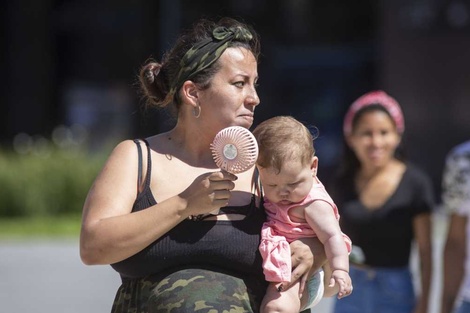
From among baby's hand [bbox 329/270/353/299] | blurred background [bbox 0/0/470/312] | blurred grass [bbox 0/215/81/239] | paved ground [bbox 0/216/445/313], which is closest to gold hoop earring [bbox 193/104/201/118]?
baby's hand [bbox 329/270/353/299]

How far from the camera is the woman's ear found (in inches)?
121

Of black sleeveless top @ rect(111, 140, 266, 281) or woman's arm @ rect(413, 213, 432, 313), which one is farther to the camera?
woman's arm @ rect(413, 213, 432, 313)

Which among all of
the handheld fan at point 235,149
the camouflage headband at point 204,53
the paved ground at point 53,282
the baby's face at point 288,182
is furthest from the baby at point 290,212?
the paved ground at point 53,282

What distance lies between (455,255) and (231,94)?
6.59ft

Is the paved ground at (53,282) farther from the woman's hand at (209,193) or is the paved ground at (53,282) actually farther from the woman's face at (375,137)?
the woman's hand at (209,193)

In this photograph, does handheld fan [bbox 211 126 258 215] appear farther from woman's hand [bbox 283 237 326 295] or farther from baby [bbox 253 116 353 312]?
woman's hand [bbox 283 237 326 295]

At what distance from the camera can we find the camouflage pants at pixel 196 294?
2.96 m

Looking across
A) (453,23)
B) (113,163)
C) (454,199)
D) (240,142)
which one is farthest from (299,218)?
(453,23)

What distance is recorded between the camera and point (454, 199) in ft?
15.2

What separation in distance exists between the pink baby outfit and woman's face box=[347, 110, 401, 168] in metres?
2.18

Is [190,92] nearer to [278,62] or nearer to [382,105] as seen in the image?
[382,105]

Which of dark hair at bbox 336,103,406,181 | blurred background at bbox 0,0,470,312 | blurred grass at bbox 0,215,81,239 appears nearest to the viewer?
dark hair at bbox 336,103,406,181

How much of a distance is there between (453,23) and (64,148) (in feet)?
21.9

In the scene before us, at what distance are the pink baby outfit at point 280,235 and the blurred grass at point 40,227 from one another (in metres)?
9.99
